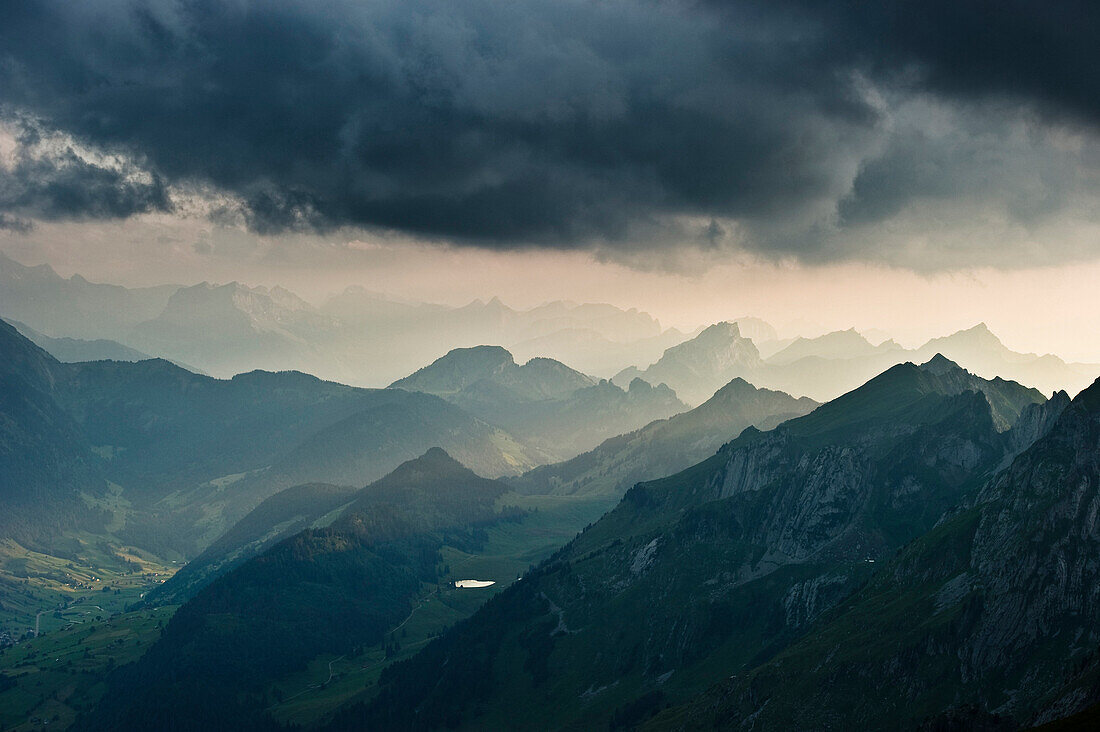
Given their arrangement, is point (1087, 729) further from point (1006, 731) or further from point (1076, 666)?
point (1076, 666)

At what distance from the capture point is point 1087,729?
119000mm

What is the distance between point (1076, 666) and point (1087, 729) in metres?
80.5

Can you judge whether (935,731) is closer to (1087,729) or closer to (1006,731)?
(1006,731)

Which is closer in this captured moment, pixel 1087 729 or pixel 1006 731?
pixel 1087 729

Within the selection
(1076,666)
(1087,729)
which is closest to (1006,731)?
(1076,666)

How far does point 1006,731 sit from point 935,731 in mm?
12308

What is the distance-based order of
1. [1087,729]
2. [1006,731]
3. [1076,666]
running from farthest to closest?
[1076,666] < [1006,731] < [1087,729]

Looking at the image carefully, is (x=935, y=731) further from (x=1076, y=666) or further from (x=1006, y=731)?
(x=1076, y=666)

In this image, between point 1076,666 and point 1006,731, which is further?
point 1076,666

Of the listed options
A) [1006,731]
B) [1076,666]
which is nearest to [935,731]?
[1006,731]

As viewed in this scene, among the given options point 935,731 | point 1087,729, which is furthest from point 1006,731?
point 1087,729

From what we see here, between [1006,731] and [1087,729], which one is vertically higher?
[1087,729]

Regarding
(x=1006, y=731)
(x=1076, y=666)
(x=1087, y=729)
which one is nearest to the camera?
(x=1087, y=729)

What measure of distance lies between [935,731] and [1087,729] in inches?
2057
